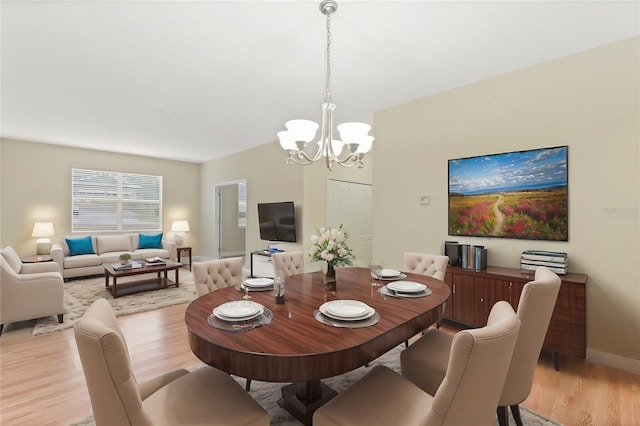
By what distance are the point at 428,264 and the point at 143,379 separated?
2.67m

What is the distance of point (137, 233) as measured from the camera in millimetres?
7109

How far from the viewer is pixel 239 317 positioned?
1.43 meters

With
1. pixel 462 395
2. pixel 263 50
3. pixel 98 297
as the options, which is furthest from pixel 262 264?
pixel 462 395

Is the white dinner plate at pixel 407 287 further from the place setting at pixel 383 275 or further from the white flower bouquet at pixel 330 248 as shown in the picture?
the white flower bouquet at pixel 330 248

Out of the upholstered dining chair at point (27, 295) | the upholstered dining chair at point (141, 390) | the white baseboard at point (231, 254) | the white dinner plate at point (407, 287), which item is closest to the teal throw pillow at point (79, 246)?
the upholstered dining chair at point (27, 295)

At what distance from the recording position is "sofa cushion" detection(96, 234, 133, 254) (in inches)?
245

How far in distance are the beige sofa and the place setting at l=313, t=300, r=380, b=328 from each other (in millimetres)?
5851

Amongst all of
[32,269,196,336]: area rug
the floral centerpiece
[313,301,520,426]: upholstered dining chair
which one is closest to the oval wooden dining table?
the floral centerpiece

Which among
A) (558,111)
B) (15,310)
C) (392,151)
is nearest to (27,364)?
(15,310)

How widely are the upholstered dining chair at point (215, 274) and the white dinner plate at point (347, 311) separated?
45.6 inches

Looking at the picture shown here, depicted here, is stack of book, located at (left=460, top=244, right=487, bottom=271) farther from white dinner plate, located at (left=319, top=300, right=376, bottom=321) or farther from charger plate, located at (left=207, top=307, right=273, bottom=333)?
charger plate, located at (left=207, top=307, right=273, bottom=333)

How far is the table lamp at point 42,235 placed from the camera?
5.61 metres

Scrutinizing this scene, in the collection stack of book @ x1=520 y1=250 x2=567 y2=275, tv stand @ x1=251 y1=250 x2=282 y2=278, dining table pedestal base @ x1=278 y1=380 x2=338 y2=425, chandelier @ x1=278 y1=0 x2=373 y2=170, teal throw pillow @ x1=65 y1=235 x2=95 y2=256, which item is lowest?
dining table pedestal base @ x1=278 y1=380 x2=338 y2=425

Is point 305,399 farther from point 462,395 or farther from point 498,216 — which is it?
point 498,216
